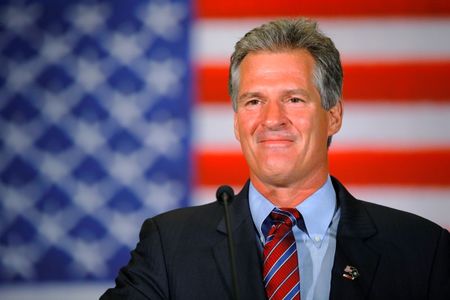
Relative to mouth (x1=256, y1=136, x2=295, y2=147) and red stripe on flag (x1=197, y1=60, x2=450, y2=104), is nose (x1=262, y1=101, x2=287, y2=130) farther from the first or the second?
red stripe on flag (x1=197, y1=60, x2=450, y2=104)

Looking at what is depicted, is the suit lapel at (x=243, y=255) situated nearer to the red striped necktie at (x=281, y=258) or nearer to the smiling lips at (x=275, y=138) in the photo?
the red striped necktie at (x=281, y=258)

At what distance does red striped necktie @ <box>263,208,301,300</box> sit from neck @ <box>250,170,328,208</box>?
44 mm

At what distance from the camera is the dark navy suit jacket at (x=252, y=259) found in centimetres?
146

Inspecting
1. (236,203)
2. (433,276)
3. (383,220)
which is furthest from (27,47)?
(433,276)

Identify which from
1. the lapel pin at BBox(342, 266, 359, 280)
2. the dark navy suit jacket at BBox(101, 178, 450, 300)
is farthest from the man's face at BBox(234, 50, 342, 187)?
the lapel pin at BBox(342, 266, 359, 280)

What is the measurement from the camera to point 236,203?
164cm

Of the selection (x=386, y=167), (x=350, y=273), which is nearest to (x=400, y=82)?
(x=386, y=167)

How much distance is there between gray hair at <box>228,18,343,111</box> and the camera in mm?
1605

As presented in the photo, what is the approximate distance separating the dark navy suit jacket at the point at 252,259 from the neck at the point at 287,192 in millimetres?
55

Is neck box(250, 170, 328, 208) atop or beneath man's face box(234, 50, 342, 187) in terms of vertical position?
beneath

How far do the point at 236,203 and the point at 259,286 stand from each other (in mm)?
246

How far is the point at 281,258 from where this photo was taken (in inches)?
58.2

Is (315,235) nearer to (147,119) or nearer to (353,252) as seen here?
(353,252)

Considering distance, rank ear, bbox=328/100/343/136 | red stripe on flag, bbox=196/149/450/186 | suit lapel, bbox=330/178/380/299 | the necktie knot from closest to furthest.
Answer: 1. suit lapel, bbox=330/178/380/299
2. the necktie knot
3. ear, bbox=328/100/343/136
4. red stripe on flag, bbox=196/149/450/186
